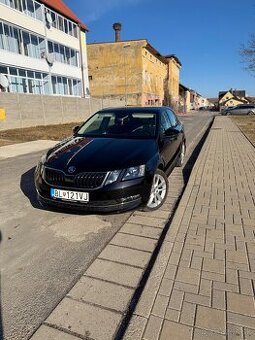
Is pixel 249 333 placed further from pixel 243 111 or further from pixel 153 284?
pixel 243 111

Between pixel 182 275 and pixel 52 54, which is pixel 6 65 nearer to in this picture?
pixel 52 54

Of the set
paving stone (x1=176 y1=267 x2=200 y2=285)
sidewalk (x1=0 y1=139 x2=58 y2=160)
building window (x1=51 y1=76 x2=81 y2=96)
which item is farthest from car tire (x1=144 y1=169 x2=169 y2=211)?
building window (x1=51 y1=76 x2=81 y2=96)

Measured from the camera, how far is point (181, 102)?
82250 mm

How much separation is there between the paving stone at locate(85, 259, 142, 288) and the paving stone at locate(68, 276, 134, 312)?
0.26 ft

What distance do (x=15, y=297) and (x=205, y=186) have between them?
13.2ft

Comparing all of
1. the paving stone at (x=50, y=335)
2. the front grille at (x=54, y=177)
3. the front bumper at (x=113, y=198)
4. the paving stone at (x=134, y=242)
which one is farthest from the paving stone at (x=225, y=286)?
the front grille at (x=54, y=177)

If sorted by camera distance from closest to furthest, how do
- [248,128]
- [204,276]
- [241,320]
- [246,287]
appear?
[241,320]
[246,287]
[204,276]
[248,128]

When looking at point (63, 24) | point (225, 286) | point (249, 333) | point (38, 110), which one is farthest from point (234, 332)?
Result: point (63, 24)

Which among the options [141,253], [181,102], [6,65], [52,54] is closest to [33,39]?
[52,54]

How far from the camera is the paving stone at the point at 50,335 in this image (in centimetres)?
218

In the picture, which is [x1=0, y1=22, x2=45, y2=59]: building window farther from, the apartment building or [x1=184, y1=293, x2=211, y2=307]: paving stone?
[x1=184, y1=293, x2=211, y2=307]: paving stone

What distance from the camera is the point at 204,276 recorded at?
9.29 ft

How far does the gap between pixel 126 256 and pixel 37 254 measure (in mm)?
1030

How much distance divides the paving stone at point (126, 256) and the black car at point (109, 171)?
54 cm
